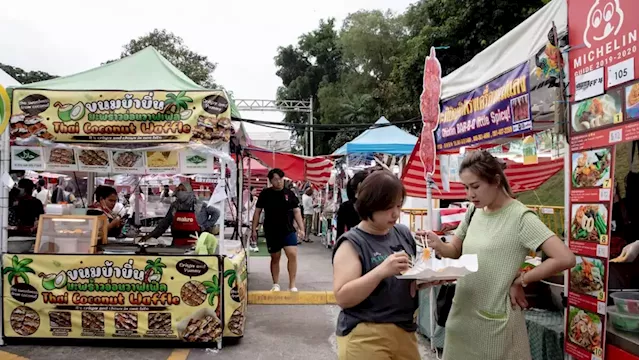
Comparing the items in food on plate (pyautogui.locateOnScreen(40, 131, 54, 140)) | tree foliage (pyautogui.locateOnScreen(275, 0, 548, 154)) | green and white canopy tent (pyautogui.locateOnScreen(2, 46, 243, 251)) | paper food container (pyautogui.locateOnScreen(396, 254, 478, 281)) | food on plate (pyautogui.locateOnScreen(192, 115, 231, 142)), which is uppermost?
tree foliage (pyautogui.locateOnScreen(275, 0, 548, 154))

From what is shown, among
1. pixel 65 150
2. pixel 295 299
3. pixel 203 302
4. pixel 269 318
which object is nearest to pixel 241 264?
pixel 203 302

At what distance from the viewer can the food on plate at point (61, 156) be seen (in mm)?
5629

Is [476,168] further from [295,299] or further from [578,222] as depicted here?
[295,299]

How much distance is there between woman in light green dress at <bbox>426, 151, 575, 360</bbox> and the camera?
2.36 m

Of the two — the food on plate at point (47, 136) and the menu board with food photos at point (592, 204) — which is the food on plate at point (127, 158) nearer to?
the food on plate at point (47, 136)

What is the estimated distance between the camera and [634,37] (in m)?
2.45

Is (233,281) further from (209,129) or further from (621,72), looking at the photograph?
(621,72)

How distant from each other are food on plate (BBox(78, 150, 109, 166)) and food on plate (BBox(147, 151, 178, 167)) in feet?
1.73

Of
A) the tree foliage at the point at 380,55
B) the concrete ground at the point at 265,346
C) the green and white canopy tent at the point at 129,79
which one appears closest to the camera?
the concrete ground at the point at 265,346

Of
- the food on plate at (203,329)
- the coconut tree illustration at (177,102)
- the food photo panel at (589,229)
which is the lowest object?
the food on plate at (203,329)

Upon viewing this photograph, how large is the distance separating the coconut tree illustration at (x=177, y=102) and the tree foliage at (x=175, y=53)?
29.7 m

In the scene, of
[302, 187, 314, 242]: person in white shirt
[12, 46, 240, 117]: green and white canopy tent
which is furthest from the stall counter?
[302, 187, 314, 242]: person in white shirt

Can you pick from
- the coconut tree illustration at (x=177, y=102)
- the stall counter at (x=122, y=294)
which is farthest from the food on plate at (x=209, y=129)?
the stall counter at (x=122, y=294)

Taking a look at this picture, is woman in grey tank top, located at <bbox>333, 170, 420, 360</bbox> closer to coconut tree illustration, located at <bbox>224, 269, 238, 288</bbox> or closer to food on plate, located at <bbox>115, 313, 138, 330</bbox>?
coconut tree illustration, located at <bbox>224, 269, 238, 288</bbox>
